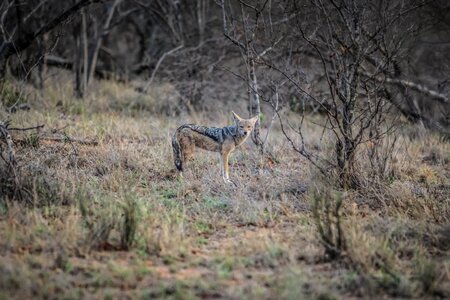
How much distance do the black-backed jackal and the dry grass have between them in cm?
30

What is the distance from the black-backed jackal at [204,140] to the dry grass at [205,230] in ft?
0.98

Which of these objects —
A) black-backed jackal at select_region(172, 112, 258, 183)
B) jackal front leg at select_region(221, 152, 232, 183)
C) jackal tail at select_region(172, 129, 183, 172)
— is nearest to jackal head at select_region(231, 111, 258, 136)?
black-backed jackal at select_region(172, 112, 258, 183)

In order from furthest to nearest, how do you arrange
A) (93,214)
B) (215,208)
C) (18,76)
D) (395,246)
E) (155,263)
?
(18,76) < (215,208) < (93,214) < (395,246) < (155,263)

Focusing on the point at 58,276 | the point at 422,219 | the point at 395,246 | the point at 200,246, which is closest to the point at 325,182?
the point at 422,219

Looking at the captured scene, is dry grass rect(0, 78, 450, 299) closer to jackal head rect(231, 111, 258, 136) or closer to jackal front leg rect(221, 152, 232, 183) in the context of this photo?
jackal front leg rect(221, 152, 232, 183)

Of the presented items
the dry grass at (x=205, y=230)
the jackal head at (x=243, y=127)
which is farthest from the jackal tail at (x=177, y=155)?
the jackal head at (x=243, y=127)

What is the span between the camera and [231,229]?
6.61 metres

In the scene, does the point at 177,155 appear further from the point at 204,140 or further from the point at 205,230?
the point at 205,230

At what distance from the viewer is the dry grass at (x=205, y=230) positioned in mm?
4969

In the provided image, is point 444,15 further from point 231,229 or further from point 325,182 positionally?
point 231,229

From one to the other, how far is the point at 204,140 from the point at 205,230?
262 centimetres

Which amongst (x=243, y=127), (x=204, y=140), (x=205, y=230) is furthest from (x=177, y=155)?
(x=205, y=230)

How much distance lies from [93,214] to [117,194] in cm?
87

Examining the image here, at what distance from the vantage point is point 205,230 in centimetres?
655
